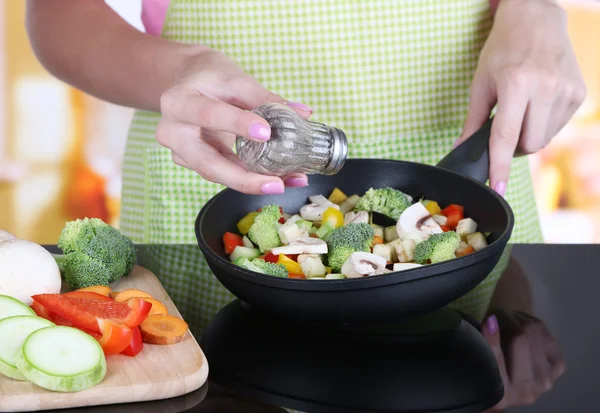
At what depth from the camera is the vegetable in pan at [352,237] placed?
1020mm

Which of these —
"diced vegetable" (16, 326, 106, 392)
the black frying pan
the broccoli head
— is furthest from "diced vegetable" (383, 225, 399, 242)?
"diced vegetable" (16, 326, 106, 392)

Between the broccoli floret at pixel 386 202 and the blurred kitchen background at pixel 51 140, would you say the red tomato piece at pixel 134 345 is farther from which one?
the blurred kitchen background at pixel 51 140

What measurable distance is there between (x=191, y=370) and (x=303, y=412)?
0.12 m

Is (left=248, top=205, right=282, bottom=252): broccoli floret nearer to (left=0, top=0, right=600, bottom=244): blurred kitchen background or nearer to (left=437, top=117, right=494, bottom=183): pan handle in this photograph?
(left=437, top=117, right=494, bottom=183): pan handle

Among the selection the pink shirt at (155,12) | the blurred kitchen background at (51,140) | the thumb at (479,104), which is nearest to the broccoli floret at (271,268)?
the thumb at (479,104)

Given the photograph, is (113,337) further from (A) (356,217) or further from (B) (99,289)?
(A) (356,217)

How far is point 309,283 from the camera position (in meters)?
0.89

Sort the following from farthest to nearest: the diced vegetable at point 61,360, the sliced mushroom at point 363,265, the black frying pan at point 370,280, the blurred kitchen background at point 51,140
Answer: the blurred kitchen background at point 51,140, the sliced mushroom at point 363,265, the black frying pan at point 370,280, the diced vegetable at point 61,360

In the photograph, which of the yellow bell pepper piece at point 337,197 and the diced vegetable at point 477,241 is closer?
the diced vegetable at point 477,241

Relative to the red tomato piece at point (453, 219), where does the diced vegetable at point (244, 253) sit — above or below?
below

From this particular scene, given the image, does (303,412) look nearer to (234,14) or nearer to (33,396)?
(33,396)

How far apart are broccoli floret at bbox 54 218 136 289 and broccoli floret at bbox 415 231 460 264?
379mm

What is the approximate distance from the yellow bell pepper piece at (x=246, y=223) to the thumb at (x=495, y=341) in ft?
1.12

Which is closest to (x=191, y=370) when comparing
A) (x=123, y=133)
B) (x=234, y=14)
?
(x=234, y=14)
